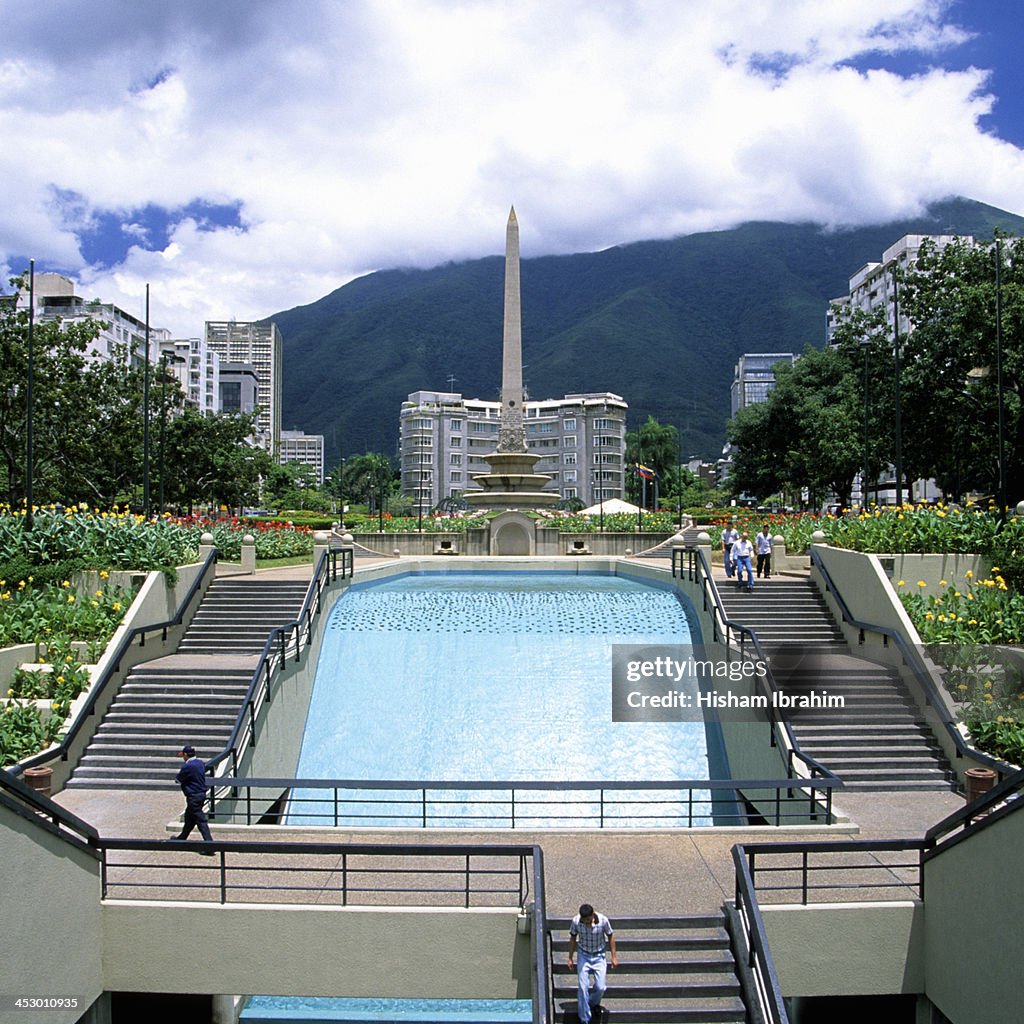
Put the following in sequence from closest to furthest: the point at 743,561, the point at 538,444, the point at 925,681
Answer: the point at 925,681 → the point at 743,561 → the point at 538,444

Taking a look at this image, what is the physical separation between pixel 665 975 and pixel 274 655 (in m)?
10.1

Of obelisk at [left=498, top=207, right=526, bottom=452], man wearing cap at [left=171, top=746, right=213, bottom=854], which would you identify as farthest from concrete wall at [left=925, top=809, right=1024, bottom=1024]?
obelisk at [left=498, top=207, right=526, bottom=452]

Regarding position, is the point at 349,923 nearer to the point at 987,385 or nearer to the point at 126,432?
the point at 987,385

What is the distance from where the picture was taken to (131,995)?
10750 millimetres

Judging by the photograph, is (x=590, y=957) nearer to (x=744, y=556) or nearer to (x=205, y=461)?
(x=744, y=556)

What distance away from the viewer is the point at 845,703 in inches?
642

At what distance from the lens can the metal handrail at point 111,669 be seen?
46.1ft

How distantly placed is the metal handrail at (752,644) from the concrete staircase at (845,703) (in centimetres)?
41

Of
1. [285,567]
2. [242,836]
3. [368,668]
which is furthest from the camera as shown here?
[285,567]

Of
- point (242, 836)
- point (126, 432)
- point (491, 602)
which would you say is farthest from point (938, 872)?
point (126, 432)

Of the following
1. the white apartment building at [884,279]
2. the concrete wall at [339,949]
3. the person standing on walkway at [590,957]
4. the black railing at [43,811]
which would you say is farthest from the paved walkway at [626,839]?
the white apartment building at [884,279]

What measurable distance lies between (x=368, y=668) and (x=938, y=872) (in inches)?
448

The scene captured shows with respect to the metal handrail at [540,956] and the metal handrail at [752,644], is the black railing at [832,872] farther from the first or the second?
the metal handrail at [752,644]

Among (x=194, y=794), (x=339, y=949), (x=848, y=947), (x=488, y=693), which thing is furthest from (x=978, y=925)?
(x=488, y=693)
